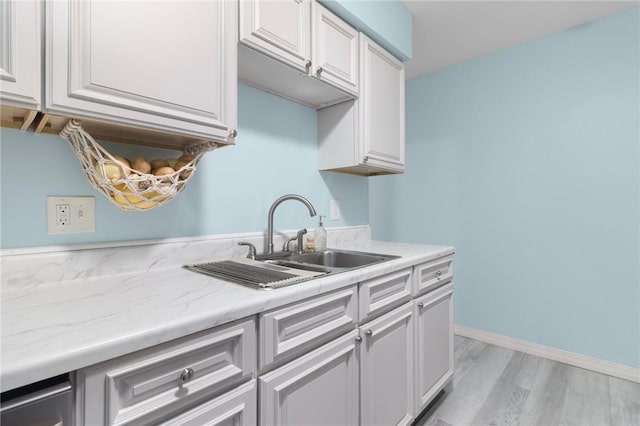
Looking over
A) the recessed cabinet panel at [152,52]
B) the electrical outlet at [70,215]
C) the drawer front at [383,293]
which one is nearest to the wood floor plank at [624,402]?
the drawer front at [383,293]

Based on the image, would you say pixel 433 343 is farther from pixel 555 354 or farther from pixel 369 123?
pixel 555 354

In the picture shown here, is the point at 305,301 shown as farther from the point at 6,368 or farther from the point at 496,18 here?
the point at 496,18

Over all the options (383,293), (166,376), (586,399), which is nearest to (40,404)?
(166,376)

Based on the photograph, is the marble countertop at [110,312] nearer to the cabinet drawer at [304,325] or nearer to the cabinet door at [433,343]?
the cabinet drawer at [304,325]

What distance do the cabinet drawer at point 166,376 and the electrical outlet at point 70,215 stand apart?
24.6 inches

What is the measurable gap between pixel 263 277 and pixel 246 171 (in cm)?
68

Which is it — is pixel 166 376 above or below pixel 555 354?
above

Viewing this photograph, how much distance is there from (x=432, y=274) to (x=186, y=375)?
1.34 meters

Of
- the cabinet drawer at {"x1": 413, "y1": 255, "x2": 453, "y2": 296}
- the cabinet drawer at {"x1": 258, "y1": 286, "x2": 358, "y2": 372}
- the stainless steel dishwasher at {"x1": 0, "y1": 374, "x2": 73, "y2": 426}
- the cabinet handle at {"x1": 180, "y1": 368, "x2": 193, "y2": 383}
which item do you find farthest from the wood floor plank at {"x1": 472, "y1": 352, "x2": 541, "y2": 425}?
the stainless steel dishwasher at {"x1": 0, "y1": 374, "x2": 73, "y2": 426}

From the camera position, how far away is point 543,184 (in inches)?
96.8

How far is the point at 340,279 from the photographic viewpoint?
1074 mm

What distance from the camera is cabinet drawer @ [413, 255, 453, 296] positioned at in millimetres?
1558

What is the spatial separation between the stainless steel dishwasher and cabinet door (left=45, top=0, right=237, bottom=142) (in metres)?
0.61

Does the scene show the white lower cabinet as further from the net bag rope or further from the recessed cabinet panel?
the recessed cabinet panel
